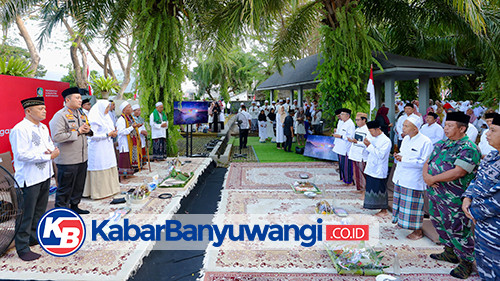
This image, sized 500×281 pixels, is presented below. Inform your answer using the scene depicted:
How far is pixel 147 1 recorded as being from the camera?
8.55 m

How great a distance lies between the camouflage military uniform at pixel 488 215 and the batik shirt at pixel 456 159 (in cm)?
49

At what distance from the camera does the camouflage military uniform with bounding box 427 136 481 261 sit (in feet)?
9.82

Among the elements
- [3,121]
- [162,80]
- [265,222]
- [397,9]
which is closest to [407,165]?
[265,222]

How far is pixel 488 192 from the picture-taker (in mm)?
2375

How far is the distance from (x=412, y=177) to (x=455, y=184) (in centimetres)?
70

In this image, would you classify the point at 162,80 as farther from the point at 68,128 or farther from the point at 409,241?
the point at 409,241

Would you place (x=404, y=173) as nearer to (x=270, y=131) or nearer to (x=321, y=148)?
(x=321, y=148)

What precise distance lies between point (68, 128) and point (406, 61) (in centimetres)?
945

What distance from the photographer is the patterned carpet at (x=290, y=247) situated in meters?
3.11

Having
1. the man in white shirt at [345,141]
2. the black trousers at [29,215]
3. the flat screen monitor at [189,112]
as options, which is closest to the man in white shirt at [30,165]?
the black trousers at [29,215]

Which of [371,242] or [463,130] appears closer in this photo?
[463,130]

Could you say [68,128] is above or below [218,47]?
below

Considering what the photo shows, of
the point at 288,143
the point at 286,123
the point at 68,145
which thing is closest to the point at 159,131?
the point at 68,145

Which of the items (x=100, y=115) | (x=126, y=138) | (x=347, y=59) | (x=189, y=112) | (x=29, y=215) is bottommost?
(x=29, y=215)
